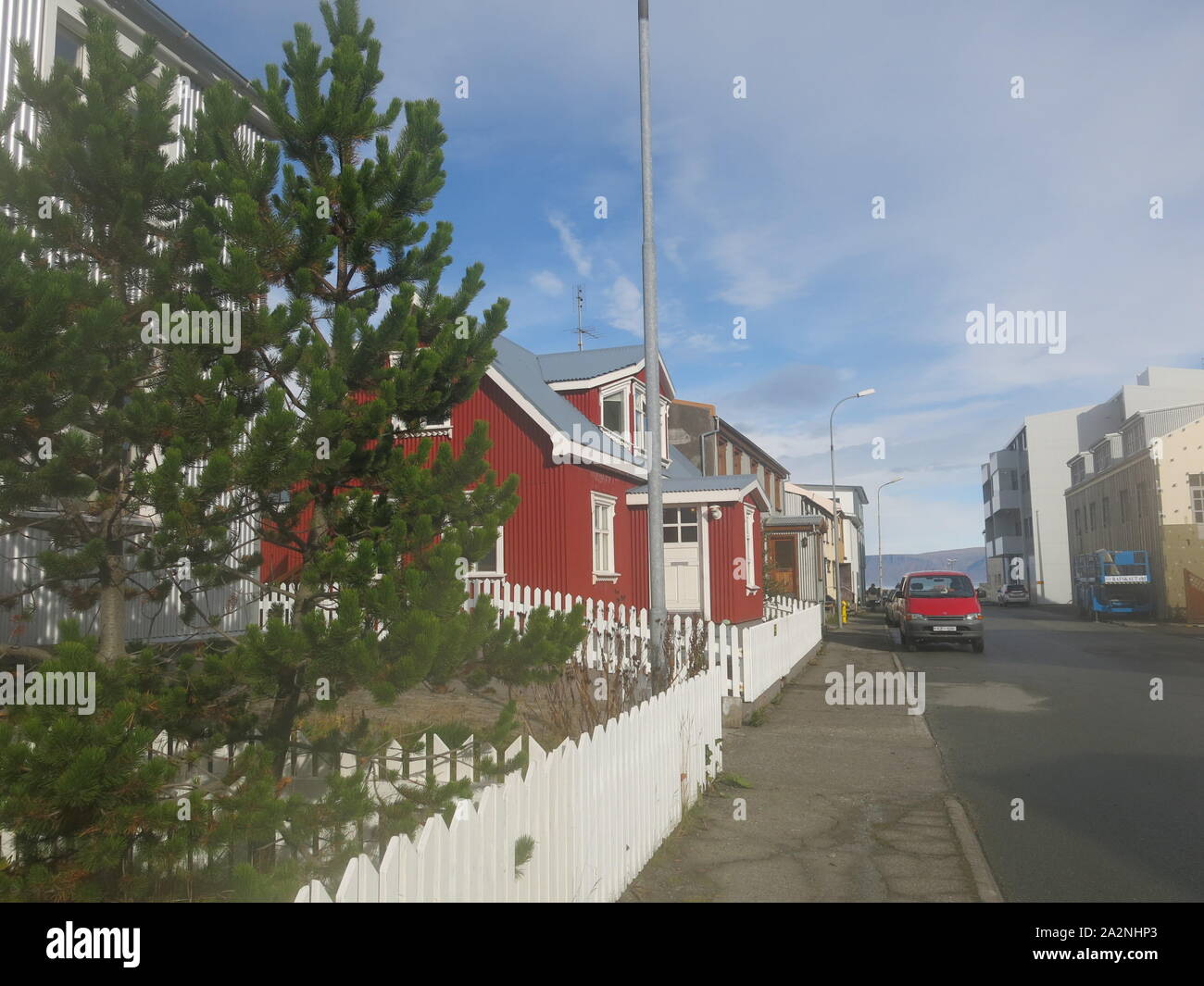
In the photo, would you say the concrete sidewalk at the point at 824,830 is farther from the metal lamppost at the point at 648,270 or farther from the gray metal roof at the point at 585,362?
the gray metal roof at the point at 585,362

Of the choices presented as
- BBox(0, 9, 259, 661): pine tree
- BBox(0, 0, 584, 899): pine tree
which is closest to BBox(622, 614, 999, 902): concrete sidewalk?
BBox(0, 0, 584, 899): pine tree

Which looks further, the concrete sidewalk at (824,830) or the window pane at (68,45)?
the window pane at (68,45)

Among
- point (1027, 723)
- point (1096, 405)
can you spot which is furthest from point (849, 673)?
point (1096, 405)

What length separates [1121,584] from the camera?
35469 millimetres

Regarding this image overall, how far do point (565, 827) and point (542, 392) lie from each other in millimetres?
15604

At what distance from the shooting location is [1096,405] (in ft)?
218

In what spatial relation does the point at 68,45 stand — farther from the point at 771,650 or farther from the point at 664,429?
the point at 664,429

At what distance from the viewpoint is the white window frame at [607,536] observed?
18875 millimetres

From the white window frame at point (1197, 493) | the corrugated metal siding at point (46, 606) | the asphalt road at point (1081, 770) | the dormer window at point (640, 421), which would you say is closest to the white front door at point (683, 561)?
the dormer window at point (640, 421)

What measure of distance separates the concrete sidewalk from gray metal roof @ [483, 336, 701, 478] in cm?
898

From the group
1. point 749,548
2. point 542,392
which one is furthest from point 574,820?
point 749,548

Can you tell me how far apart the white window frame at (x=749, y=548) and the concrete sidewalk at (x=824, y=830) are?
11.7 metres

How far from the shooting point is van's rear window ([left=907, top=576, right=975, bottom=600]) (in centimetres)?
2180

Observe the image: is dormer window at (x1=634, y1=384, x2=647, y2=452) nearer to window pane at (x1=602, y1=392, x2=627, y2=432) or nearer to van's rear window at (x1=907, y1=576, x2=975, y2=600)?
window pane at (x1=602, y1=392, x2=627, y2=432)
